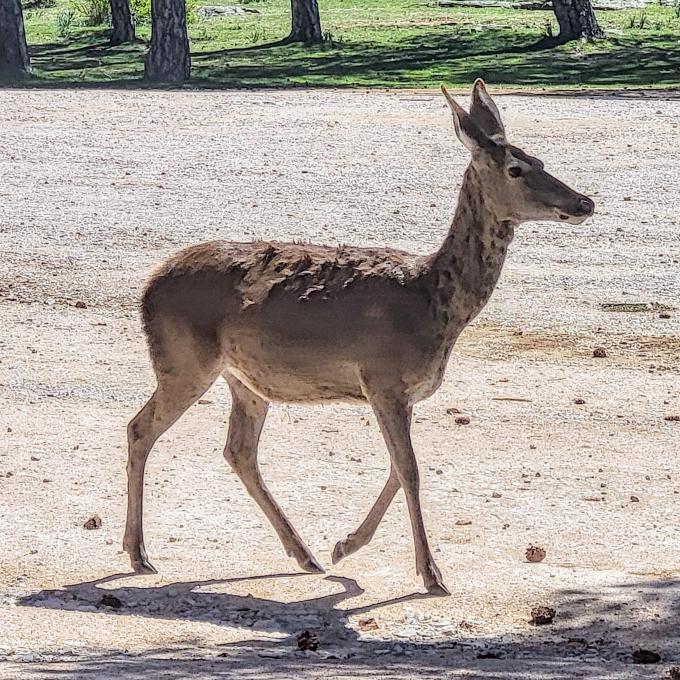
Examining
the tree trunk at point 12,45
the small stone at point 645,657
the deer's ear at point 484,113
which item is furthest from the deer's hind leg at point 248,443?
the tree trunk at point 12,45

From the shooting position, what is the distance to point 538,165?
7090mm

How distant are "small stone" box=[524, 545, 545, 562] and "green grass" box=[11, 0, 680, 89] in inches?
830

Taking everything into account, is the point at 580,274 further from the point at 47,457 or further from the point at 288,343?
the point at 288,343

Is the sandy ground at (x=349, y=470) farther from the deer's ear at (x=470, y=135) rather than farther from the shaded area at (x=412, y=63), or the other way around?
the shaded area at (x=412, y=63)

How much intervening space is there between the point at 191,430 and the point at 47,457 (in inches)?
35.2

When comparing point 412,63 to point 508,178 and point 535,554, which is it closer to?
point 535,554

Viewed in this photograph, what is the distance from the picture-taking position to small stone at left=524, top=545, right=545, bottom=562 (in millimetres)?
7527

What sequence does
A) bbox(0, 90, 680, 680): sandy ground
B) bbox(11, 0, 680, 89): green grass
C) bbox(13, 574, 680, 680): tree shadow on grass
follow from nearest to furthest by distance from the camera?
bbox(13, 574, 680, 680): tree shadow on grass
bbox(0, 90, 680, 680): sandy ground
bbox(11, 0, 680, 89): green grass

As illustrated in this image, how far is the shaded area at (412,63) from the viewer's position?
96.4 ft

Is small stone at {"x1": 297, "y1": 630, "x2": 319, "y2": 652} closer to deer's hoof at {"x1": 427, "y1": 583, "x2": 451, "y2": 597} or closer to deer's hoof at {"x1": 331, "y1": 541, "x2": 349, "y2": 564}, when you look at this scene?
deer's hoof at {"x1": 427, "y1": 583, "x2": 451, "y2": 597}

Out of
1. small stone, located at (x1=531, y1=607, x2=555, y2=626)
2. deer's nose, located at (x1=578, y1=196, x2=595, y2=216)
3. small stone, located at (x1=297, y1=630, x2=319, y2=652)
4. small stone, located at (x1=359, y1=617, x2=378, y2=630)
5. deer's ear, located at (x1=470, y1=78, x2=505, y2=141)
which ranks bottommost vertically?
small stone, located at (x1=531, y1=607, x2=555, y2=626)

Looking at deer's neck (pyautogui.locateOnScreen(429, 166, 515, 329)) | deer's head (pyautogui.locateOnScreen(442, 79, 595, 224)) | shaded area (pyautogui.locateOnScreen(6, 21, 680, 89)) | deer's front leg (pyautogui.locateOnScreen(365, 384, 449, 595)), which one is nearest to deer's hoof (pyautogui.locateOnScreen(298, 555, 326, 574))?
deer's front leg (pyautogui.locateOnScreen(365, 384, 449, 595))

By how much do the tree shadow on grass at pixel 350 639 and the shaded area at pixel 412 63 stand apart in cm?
2166

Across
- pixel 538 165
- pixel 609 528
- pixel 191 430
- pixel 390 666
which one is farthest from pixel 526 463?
pixel 390 666
